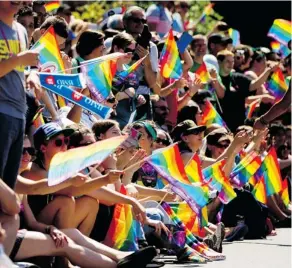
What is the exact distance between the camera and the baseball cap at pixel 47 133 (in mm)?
9336

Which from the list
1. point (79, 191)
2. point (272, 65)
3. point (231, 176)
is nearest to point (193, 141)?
point (231, 176)

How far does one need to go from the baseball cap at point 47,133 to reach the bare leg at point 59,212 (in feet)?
1.47

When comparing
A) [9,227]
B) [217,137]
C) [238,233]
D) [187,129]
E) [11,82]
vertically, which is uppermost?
[11,82]

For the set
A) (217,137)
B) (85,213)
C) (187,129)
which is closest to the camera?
(85,213)

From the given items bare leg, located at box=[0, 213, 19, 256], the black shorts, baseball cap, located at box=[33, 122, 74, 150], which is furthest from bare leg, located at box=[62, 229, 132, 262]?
bare leg, located at box=[0, 213, 19, 256]

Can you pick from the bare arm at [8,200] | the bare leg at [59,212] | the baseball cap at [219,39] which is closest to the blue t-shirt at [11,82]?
the bare arm at [8,200]

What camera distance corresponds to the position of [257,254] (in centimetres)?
1184

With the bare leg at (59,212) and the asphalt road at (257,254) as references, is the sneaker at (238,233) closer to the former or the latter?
the asphalt road at (257,254)

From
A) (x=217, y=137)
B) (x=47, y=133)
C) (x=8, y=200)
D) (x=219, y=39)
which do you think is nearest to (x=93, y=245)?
(x=47, y=133)

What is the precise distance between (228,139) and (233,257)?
2666 mm

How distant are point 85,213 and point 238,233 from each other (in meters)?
4.11

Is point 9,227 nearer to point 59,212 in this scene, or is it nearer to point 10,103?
point 10,103

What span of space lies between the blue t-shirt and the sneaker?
544 cm

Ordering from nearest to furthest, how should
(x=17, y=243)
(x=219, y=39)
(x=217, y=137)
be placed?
(x=17, y=243)
(x=217, y=137)
(x=219, y=39)
